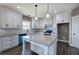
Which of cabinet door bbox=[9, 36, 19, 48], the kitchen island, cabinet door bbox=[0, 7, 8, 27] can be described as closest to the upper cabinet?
cabinet door bbox=[0, 7, 8, 27]

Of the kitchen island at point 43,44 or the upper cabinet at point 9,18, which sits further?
the upper cabinet at point 9,18

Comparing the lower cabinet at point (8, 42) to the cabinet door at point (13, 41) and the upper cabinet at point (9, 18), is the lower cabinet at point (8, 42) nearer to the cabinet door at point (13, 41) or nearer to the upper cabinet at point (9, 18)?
the cabinet door at point (13, 41)

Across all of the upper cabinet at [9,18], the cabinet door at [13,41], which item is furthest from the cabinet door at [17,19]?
the cabinet door at [13,41]

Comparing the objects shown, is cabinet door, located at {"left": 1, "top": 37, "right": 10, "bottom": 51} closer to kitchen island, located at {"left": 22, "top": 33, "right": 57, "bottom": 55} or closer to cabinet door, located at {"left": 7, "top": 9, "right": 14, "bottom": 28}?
cabinet door, located at {"left": 7, "top": 9, "right": 14, "bottom": 28}

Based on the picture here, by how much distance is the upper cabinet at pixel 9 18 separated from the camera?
10.8 ft

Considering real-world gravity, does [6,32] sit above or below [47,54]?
above

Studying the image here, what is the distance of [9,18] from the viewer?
143 inches

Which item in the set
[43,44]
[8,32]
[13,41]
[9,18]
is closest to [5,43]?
[13,41]

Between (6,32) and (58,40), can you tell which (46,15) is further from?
(6,32)

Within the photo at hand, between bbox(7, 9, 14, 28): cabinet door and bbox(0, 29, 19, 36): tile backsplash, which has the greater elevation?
bbox(7, 9, 14, 28): cabinet door

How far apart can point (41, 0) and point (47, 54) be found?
1429 mm

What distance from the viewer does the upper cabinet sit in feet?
10.8

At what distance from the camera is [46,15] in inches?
113
